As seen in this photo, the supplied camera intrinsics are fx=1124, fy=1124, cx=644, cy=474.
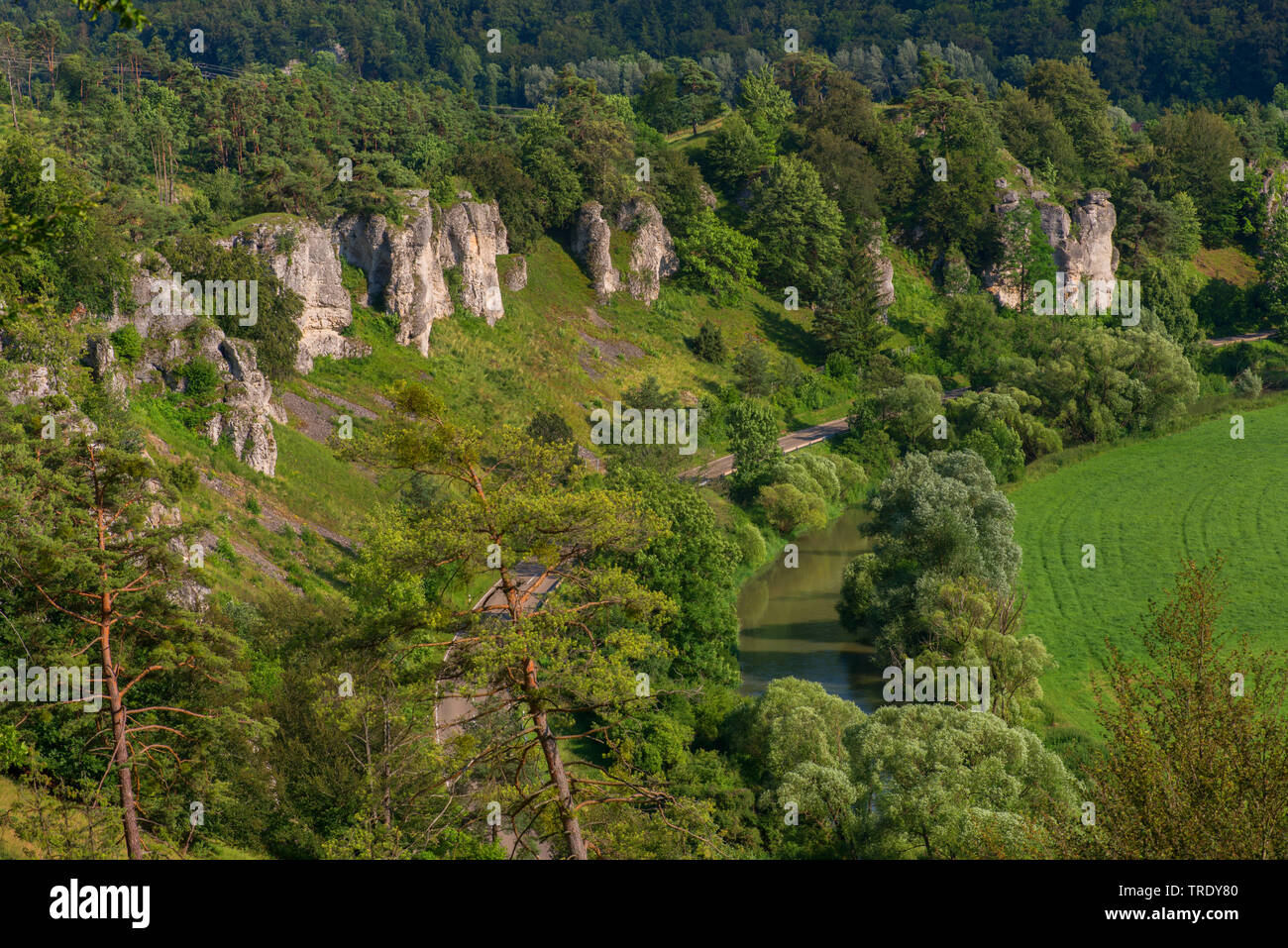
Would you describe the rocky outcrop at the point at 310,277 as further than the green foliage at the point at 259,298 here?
Yes

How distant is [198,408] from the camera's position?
4975 centimetres

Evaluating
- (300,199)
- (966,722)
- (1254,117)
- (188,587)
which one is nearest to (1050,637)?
(966,722)

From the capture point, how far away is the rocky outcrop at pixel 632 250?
89.5 m

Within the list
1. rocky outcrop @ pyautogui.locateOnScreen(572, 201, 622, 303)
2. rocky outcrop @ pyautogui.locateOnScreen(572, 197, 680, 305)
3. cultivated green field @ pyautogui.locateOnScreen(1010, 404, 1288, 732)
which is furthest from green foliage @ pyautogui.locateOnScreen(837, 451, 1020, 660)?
rocky outcrop @ pyautogui.locateOnScreen(572, 197, 680, 305)

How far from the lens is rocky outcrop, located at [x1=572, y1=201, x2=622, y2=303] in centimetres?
8938

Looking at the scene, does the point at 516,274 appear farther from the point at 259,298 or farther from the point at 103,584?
the point at 103,584

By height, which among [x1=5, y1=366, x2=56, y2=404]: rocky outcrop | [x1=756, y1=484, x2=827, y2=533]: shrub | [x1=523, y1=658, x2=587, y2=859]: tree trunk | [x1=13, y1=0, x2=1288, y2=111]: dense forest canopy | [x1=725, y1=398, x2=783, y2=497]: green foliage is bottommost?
[x1=523, y1=658, x2=587, y2=859]: tree trunk

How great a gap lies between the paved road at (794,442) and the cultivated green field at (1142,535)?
14.0 m

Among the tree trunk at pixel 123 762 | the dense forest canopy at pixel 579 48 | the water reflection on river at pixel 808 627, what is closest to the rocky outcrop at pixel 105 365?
the water reflection on river at pixel 808 627

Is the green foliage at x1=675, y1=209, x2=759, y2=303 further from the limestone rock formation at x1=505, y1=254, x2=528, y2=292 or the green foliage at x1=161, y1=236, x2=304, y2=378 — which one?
the green foliage at x1=161, y1=236, x2=304, y2=378

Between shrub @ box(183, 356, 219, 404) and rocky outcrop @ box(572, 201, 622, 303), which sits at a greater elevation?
rocky outcrop @ box(572, 201, 622, 303)

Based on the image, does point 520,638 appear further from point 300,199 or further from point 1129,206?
A: point 1129,206

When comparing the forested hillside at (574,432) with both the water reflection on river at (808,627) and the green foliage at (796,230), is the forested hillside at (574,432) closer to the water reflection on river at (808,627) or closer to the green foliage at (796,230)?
the green foliage at (796,230)

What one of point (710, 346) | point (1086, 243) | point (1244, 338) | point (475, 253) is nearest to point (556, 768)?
point (475, 253)
